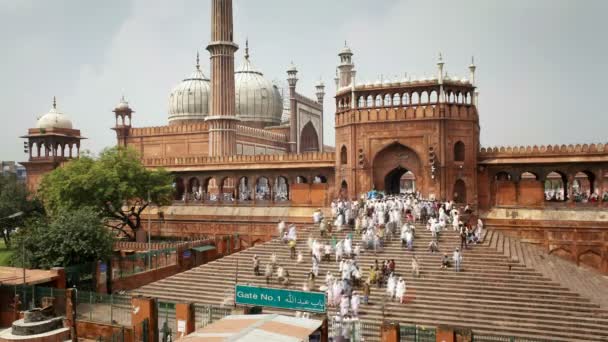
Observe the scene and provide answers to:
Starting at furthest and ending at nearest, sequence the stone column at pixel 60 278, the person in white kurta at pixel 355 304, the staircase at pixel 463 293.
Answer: the stone column at pixel 60 278 → the person in white kurta at pixel 355 304 → the staircase at pixel 463 293

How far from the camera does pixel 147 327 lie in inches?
→ 505

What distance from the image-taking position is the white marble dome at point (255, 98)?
4069 centimetres

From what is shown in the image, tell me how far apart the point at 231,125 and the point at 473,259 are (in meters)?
19.5

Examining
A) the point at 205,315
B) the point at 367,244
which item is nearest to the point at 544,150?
the point at 367,244

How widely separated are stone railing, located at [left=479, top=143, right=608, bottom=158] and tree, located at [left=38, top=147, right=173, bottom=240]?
15.3m

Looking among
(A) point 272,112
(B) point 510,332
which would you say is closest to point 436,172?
(B) point 510,332

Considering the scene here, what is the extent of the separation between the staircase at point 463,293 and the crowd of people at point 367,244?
24cm

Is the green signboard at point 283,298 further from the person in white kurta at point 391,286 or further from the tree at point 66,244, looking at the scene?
the tree at point 66,244

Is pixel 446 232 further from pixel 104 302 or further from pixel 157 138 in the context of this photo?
pixel 157 138

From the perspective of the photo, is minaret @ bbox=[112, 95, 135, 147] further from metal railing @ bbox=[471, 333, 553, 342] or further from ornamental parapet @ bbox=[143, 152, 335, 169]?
metal railing @ bbox=[471, 333, 553, 342]

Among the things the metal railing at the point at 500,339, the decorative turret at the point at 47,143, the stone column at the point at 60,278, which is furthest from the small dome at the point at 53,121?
the metal railing at the point at 500,339

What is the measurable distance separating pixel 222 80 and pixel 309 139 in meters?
16.9

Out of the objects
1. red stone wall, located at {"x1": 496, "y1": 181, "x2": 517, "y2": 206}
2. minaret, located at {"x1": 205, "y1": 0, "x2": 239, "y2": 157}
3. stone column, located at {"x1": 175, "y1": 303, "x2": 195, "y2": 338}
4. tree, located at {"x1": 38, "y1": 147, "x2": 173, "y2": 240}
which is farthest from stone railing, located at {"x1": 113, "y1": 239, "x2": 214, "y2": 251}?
red stone wall, located at {"x1": 496, "y1": 181, "x2": 517, "y2": 206}

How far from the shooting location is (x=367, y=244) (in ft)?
58.4
